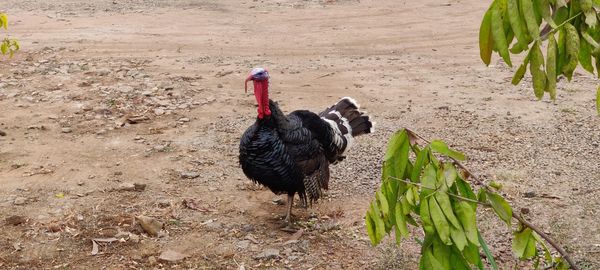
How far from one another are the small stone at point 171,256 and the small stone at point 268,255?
2.00 ft

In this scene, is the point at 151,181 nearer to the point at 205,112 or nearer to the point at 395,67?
the point at 205,112

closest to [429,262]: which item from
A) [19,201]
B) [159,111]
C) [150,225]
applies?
[150,225]

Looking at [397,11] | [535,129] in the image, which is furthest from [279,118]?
[397,11]

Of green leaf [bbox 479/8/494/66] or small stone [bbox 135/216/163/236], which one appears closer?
green leaf [bbox 479/8/494/66]

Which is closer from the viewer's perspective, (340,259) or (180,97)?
(340,259)

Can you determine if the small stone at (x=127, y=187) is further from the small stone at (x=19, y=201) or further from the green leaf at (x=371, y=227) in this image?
the green leaf at (x=371, y=227)

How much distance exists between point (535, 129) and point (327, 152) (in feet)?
10.7

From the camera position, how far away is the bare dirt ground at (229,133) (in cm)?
555

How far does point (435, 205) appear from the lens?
2.01m

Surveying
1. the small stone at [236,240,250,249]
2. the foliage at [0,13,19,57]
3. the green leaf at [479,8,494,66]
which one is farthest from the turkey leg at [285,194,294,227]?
the green leaf at [479,8,494,66]

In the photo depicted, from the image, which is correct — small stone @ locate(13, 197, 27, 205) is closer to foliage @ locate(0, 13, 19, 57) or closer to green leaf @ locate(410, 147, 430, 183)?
foliage @ locate(0, 13, 19, 57)

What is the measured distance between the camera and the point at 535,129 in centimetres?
805

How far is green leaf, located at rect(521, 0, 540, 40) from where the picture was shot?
1.78 metres

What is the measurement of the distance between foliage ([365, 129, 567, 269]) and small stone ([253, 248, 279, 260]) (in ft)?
10.1
